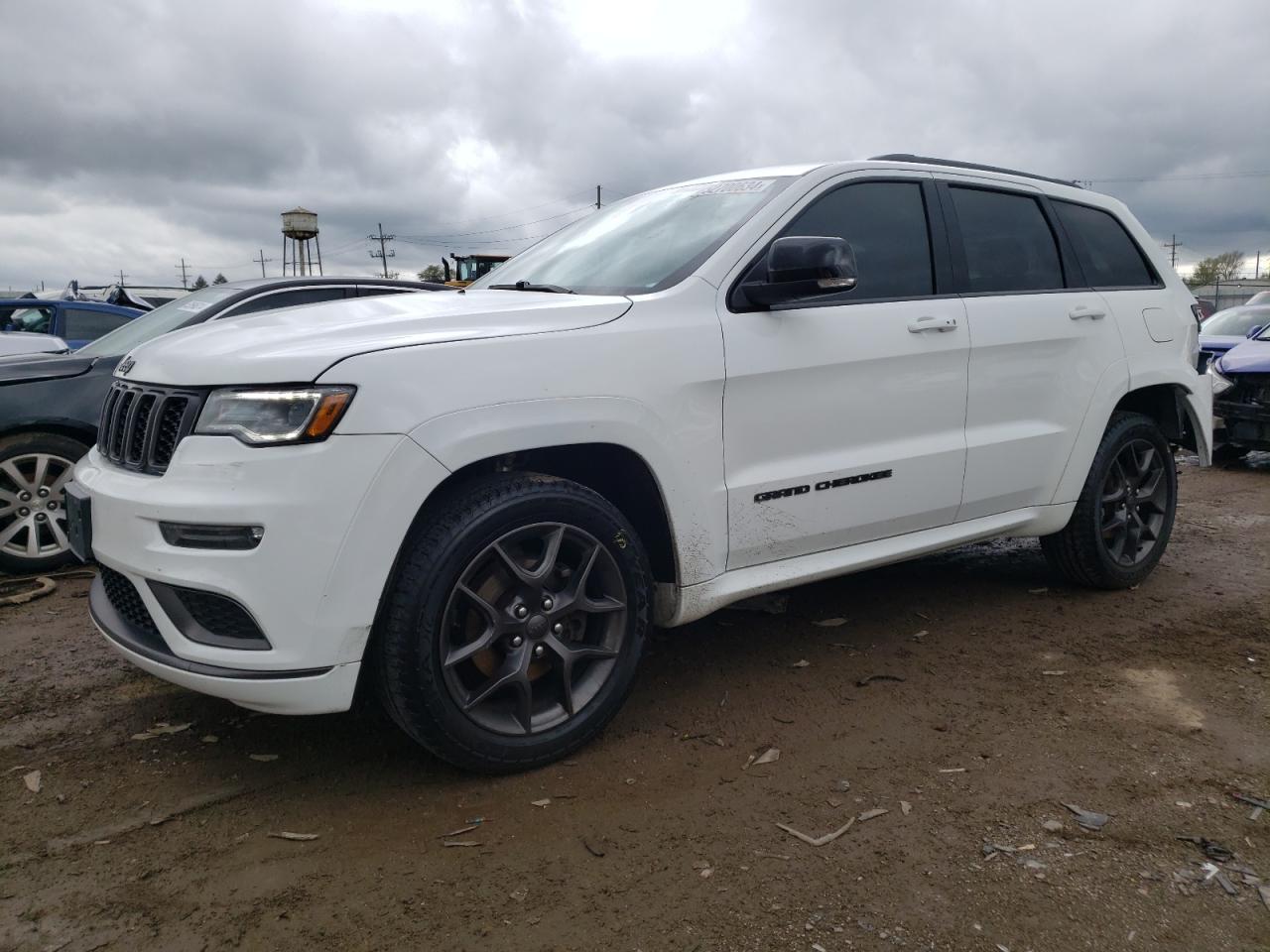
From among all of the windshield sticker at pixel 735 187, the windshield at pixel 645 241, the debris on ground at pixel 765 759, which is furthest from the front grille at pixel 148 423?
the windshield sticker at pixel 735 187

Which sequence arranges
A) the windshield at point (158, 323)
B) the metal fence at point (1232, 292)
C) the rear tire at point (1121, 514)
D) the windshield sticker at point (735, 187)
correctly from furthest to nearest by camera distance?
the metal fence at point (1232, 292) < the windshield at point (158, 323) < the rear tire at point (1121, 514) < the windshield sticker at point (735, 187)

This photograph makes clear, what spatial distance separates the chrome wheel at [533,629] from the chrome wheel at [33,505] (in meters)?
3.34

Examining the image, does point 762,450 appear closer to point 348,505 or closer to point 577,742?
point 577,742

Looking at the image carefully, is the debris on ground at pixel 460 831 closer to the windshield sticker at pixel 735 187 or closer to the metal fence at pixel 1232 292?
the windshield sticker at pixel 735 187

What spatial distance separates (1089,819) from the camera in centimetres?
267

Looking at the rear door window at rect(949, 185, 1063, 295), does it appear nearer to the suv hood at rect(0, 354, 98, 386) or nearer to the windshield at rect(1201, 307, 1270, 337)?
the suv hood at rect(0, 354, 98, 386)

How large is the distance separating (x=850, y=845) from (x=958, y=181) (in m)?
2.79

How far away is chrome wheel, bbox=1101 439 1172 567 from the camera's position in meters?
4.64

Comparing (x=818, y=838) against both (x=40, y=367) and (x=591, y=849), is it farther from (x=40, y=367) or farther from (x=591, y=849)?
(x=40, y=367)

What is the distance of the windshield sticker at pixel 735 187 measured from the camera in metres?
3.62

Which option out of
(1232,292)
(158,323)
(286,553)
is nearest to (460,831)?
(286,553)

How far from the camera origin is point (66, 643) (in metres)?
4.18

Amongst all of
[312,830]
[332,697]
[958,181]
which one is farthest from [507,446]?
[958,181]

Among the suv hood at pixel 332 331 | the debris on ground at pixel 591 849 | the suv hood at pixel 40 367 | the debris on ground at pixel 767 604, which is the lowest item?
the debris on ground at pixel 591 849
